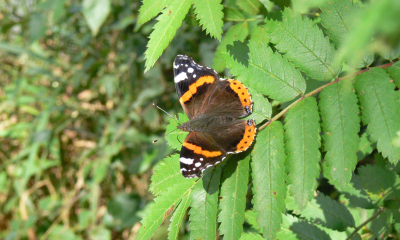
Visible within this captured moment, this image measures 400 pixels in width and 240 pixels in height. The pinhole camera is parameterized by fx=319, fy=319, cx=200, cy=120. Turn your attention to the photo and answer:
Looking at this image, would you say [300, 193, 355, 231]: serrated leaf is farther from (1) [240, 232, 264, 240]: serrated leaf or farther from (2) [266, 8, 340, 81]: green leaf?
(2) [266, 8, 340, 81]: green leaf

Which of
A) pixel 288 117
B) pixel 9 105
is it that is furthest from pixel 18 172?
pixel 288 117

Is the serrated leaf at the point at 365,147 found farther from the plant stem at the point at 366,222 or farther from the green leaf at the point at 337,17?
the green leaf at the point at 337,17

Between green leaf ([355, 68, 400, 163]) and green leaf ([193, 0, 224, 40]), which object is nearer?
green leaf ([355, 68, 400, 163])

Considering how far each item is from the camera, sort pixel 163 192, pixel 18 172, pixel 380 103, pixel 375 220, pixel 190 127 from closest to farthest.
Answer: pixel 380 103 < pixel 163 192 < pixel 375 220 < pixel 190 127 < pixel 18 172

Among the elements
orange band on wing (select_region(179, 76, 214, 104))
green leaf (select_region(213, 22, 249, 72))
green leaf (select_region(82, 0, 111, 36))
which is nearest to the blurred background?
green leaf (select_region(82, 0, 111, 36))

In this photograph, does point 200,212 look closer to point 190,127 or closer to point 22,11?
point 190,127

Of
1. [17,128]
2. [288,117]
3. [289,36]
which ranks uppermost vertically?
[289,36]
